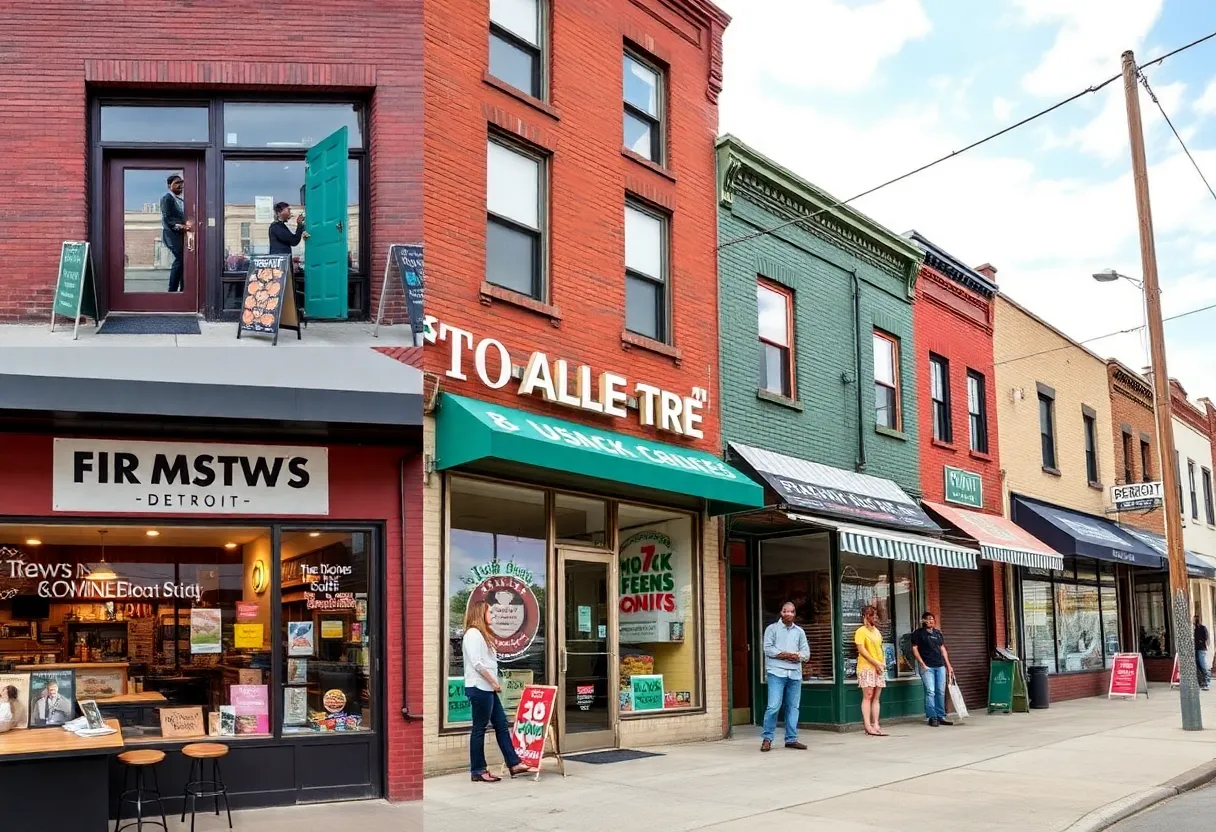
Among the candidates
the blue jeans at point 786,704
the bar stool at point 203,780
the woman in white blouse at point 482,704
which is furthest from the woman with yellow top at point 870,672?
the bar stool at point 203,780

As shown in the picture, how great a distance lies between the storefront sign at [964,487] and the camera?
21.6 meters

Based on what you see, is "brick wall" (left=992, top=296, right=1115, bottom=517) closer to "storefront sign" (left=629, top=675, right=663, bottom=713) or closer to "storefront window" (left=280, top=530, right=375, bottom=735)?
"storefront sign" (left=629, top=675, right=663, bottom=713)

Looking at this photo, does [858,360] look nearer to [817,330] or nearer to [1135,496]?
[817,330]

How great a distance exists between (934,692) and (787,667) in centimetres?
470

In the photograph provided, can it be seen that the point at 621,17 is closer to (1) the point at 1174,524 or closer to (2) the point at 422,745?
(2) the point at 422,745

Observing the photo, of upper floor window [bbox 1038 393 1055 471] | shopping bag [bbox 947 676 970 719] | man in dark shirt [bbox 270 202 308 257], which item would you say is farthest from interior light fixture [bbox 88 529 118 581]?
upper floor window [bbox 1038 393 1055 471]

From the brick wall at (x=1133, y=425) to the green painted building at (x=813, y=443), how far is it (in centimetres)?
1156

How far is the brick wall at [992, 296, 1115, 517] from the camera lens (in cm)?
2394

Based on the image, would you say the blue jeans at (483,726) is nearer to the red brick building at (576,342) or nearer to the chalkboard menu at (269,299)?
the red brick building at (576,342)

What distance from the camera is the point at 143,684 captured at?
1113cm

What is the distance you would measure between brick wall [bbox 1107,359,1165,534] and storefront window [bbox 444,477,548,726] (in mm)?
19653

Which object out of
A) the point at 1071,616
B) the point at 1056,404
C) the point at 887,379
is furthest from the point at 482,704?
the point at 1056,404

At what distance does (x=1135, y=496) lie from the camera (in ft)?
88.1

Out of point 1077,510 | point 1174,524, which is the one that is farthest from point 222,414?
point 1077,510
